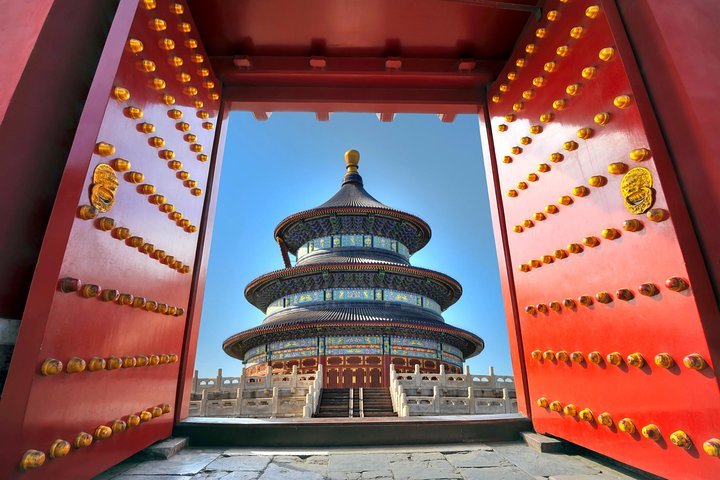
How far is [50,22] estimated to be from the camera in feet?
5.90

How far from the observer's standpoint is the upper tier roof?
19172mm

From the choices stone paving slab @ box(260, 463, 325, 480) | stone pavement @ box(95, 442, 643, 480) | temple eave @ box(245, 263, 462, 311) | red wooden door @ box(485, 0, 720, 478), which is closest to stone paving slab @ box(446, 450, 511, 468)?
stone pavement @ box(95, 442, 643, 480)

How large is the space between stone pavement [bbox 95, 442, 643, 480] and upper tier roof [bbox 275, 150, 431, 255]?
54.2 ft

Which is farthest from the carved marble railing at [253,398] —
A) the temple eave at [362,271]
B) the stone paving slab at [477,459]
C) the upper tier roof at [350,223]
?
the upper tier roof at [350,223]

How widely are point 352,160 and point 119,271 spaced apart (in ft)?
72.8

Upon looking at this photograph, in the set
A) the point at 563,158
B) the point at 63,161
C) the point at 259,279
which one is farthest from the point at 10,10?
the point at 259,279

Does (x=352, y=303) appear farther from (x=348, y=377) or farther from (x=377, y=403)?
(x=377, y=403)

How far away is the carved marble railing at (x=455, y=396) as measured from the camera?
8.89 metres

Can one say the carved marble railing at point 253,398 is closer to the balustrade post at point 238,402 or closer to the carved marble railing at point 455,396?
the balustrade post at point 238,402

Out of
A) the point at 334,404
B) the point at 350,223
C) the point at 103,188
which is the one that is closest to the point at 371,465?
the point at 103,188

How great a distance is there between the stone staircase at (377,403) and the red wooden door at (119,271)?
813 centimetres

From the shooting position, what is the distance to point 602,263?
7.04 feet

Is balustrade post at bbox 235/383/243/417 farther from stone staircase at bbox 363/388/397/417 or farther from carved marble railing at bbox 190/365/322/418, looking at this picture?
stone staircase at bbox 363/388/397/417

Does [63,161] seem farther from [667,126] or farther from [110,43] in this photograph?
[667,126]
